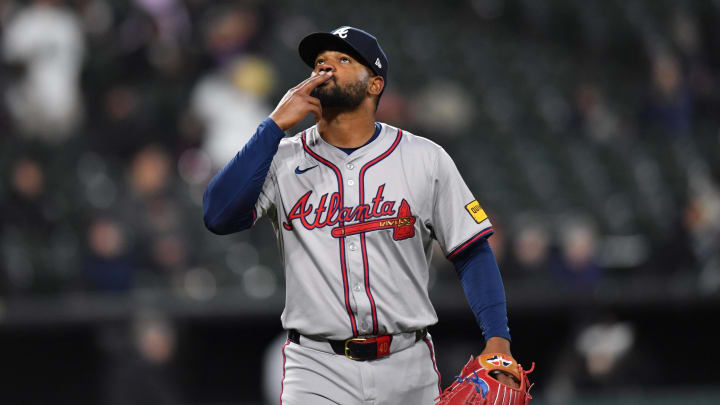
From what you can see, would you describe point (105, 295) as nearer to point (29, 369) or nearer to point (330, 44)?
point (29, 369)

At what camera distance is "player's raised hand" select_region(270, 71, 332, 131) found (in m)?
2.93

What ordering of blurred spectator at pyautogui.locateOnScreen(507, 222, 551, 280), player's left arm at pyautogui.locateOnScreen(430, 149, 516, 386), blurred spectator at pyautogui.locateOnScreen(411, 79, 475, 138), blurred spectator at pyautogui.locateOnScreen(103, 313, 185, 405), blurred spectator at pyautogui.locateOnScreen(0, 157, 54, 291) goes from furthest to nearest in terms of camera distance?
blurred spectator at pyautogui.locateOnScreen(411, 79, 475, 138), blurred spectator at pyautogui.locateOnScreen(507, 222, 551, 280), blurred spectator at pyautogui.locateOnScreen(0, 157, 54, 291), blurred spectator at pyautogui.locateOnScreen(103, 313, 185, 405), player's left arm at pyautogui.locateOnScreen(430, 149, 516, 386)

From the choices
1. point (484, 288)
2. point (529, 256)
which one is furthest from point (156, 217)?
point (484, 288)

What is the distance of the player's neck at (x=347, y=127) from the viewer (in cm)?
307

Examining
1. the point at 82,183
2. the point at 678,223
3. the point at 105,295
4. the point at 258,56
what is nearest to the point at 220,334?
the point at 105,295

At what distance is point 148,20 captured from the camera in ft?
26.3

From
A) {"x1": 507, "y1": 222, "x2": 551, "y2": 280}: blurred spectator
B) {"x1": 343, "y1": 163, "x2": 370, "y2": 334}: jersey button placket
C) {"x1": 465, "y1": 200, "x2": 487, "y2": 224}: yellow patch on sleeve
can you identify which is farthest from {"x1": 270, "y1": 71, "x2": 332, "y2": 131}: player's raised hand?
{"x1": 507, "y1": 222, "x2": 551, "y2": 280}: blurred spectator

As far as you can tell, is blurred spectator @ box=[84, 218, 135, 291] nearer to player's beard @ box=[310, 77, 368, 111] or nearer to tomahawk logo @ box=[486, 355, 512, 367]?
player's beard @ box=[310, 77, 368, 111]

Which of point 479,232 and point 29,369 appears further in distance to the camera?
point 29,369

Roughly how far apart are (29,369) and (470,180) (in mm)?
3626

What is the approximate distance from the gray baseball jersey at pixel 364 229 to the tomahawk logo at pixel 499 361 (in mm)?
240

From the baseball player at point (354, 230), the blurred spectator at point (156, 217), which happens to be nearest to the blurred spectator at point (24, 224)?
the blurred spectator at point (156, 217)

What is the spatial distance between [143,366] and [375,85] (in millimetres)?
3998

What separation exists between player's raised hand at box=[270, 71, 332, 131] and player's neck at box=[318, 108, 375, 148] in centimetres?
10
